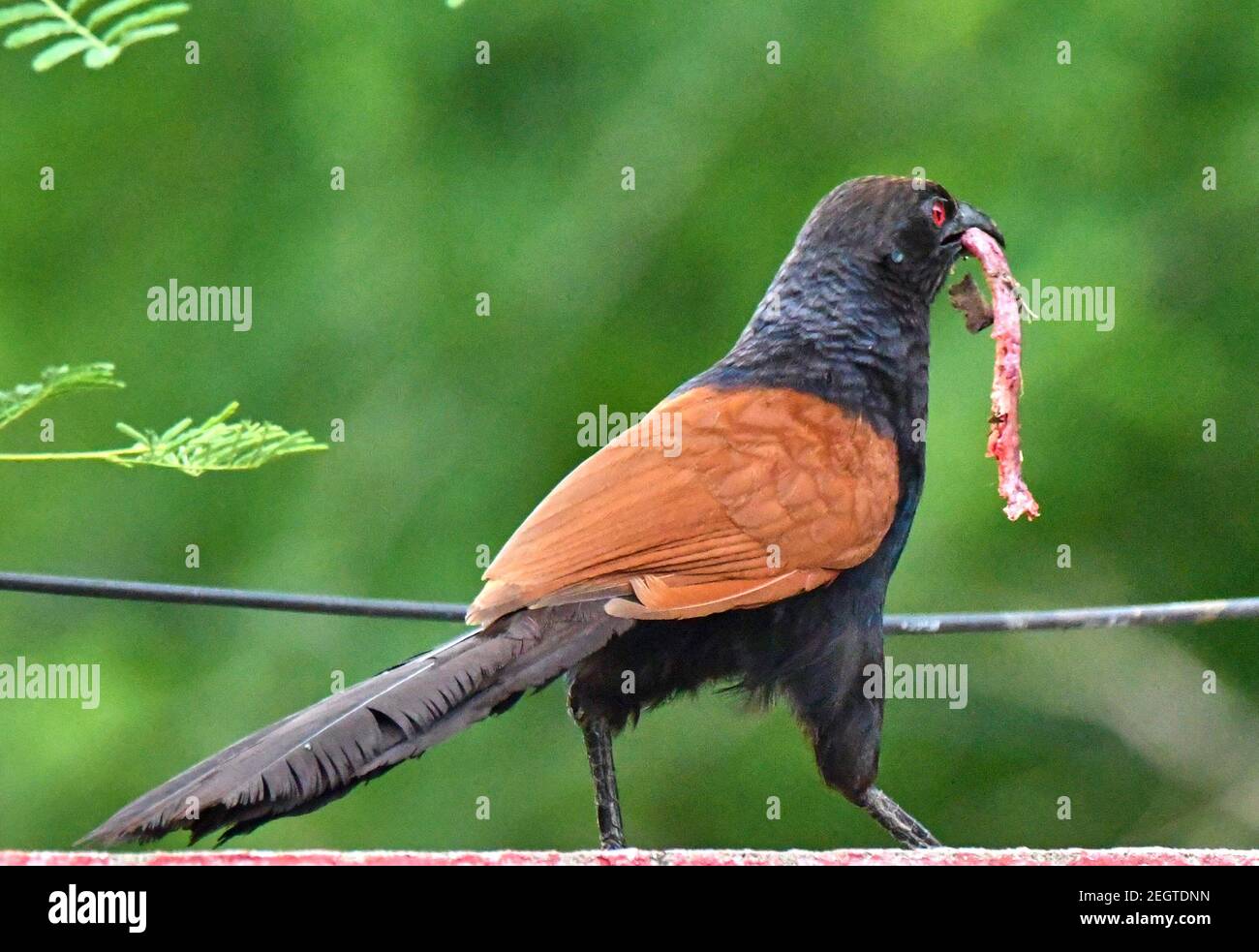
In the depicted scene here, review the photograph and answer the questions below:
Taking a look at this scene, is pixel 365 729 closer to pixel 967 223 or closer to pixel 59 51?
pixel 59 51

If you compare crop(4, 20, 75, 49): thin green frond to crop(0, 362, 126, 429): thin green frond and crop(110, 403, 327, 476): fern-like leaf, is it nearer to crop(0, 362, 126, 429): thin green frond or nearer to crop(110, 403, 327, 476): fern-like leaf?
crop(0, 362, 126, 429): thin green frond

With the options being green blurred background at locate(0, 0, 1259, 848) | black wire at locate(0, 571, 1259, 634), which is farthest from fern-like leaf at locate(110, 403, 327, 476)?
green blurred background at locate(0, 0, 1259, 848)

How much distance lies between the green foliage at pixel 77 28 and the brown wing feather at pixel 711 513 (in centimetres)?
120

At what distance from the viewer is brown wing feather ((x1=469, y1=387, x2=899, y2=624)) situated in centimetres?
277

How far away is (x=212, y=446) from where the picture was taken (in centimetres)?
217

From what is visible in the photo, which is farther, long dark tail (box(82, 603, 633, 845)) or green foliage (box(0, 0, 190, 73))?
long dark tail (box(82, 603, 633, 845))

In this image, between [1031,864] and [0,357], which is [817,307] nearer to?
[1031,864]

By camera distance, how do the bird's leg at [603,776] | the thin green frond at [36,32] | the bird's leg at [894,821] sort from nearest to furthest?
the thin green frond at [36,32], the bird's leg at [603,776], the bird's leg at [894,821]

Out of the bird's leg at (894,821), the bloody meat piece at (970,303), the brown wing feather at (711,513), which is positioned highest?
the bloody meat piece at (970,303)

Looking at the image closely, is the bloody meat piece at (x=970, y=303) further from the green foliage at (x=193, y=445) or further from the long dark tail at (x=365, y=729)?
the green foliage at (x=193, y=445)

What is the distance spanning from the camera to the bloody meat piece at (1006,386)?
2.85m

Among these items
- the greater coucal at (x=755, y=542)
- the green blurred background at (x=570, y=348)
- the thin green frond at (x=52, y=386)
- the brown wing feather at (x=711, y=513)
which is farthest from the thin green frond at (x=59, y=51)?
the green blurred background at (x=570, y=348)

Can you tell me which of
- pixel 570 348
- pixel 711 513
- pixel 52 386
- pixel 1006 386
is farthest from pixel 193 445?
pixel 570 348

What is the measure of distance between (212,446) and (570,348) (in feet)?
14.3
